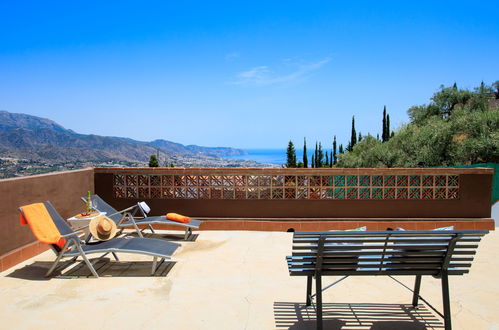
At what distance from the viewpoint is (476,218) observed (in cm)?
725

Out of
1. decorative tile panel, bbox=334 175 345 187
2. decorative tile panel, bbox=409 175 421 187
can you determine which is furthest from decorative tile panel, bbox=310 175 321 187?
decorative tile panel, bbox=409 175 421 187

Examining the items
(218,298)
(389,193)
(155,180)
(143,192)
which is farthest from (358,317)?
(143,192)

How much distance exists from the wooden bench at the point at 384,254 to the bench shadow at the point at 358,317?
1.32 feet

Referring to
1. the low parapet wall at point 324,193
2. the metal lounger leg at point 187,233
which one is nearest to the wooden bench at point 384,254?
the metal lounger leg at point 187,233

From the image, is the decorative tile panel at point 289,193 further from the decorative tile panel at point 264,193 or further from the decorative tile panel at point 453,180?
the decorative tile panel at point 453,180

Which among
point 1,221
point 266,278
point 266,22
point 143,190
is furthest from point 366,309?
point 266,22

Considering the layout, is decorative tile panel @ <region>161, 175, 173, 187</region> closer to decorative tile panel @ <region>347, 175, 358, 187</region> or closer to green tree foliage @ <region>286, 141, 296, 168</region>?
decorative tile panel @ <region>347, 175, 358, 187</region>

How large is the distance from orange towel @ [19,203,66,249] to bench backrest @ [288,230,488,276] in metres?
3.09

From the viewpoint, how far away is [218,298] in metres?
3.81

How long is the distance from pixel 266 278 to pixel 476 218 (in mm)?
5130

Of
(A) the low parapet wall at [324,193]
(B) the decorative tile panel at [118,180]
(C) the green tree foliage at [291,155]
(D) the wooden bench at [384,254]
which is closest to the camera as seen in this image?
(D) the wooden bench at [384,254]

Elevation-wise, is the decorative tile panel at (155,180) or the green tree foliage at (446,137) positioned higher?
the green tree foliage at (446,137)

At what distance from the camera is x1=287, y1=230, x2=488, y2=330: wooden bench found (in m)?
2.88

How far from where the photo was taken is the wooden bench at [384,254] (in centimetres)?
288
